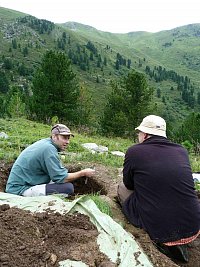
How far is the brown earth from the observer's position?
310 centimetres

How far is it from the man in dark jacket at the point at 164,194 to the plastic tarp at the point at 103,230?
429 mm

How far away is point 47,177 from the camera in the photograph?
229 inches

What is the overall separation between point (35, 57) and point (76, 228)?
14907 centimetres

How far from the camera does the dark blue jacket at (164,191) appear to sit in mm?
4176

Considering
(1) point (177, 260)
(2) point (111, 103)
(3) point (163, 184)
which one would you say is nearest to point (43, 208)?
(3) point (163, 184)

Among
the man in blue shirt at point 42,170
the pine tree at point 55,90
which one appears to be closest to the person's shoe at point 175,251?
the man in blue shirt at point 42,170

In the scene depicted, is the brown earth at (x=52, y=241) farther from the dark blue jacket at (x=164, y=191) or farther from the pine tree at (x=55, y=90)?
the pine tree at (x=55, y=90)

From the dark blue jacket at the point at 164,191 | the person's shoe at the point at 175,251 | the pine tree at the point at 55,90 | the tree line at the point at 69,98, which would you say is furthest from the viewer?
the tree line at the point at 69,98

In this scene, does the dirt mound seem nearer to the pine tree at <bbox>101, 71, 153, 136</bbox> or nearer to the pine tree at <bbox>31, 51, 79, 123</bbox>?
the pine tree at <bbox>31, 51, 79, 123</bbox>

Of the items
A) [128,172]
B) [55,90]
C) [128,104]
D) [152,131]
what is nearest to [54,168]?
[128,172]

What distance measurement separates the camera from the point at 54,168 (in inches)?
216

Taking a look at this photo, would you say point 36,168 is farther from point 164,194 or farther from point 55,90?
point 55,90

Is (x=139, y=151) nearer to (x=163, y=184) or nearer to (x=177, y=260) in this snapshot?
(x=163, y=184)

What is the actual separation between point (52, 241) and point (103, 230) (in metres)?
0.62
